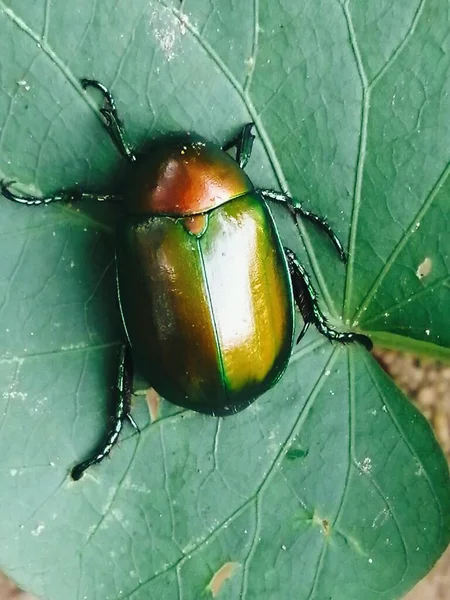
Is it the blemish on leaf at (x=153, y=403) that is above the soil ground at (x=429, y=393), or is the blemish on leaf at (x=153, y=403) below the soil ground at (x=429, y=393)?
above

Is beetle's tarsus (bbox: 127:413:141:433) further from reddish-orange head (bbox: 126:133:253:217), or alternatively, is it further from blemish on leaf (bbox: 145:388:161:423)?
reddish-orange head (bbox: 126:133:253:217)

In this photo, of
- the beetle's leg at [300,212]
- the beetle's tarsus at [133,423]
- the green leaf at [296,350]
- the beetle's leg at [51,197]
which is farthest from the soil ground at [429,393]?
the beetle's leg at [51,197]

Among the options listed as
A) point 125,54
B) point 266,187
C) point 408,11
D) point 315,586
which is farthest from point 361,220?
point 315,586

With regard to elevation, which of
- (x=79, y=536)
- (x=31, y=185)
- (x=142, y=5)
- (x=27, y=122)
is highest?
(x=142, y=5)

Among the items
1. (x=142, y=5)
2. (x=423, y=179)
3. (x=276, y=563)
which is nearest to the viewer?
(x=142, y=5)

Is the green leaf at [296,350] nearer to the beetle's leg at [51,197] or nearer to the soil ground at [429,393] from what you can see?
the beetle's leg at [51,197]

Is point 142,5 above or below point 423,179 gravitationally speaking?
above

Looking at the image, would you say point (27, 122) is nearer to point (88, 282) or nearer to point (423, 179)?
point (88, 282)

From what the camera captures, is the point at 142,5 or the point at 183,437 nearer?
the point at 142,5

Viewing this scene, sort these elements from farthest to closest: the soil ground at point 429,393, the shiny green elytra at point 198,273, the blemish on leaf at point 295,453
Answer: the soil ground at point 429,393 < the blemish on leaf at point 295,453 < the shiny green elytra at point 198,273
